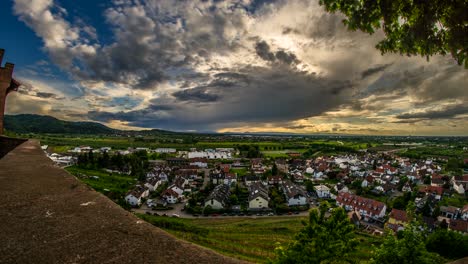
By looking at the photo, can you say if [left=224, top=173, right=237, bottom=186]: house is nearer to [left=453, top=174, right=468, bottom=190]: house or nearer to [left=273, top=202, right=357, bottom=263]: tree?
[left=453, top=174, right=468, bottom=190]: house

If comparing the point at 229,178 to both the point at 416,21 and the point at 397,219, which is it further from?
the point at 416,21

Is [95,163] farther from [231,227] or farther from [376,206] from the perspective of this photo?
[376,206]

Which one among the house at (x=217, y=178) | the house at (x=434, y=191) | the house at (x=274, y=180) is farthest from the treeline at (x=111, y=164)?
the house at (x=434, y=191)

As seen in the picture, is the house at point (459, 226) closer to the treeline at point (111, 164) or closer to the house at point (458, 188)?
the house at point (458, 188)

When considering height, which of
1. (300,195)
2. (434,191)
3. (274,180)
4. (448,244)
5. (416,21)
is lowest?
(434,191)

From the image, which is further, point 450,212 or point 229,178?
point 229,178

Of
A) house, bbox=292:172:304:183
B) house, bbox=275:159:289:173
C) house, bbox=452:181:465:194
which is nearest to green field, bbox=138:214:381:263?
house, bbox=292:172:304:183

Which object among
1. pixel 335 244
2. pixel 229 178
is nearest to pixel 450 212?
pixel 229 178
